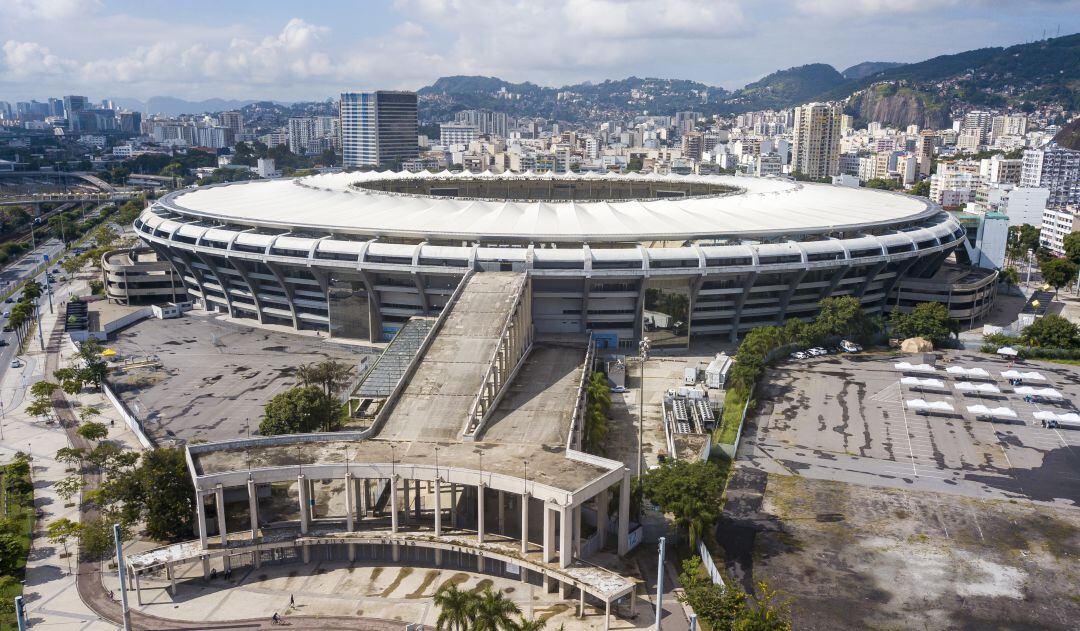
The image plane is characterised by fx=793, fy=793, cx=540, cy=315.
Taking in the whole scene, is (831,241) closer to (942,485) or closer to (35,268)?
(942,485)

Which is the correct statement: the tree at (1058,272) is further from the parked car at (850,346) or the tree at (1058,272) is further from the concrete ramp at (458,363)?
the concrete ramp at (458,363)

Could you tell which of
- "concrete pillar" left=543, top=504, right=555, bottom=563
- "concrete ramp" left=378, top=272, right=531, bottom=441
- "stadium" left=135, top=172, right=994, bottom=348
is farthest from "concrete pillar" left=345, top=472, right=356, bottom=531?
"stadium" left=135, top=172, right=994, bottom=348

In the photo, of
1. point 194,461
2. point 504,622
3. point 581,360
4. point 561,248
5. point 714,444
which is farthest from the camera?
point 561,248

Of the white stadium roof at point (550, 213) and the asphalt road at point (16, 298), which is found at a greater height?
the white stadium roof at point (550, 213)

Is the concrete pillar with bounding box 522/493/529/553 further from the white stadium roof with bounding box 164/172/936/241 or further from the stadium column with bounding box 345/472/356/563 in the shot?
the white stadium roof with bounding box 164/172/936/241

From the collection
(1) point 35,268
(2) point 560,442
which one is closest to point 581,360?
(2) point 560,442

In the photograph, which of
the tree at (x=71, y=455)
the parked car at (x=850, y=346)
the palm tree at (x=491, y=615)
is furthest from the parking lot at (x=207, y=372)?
the parked car at (x=850, y=346)
